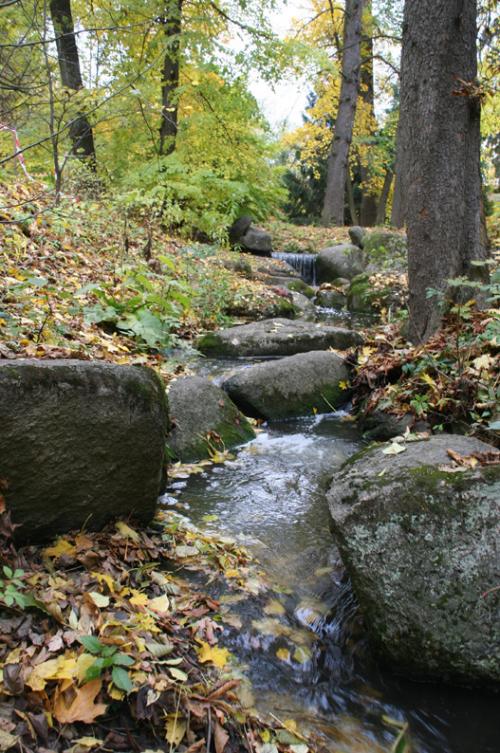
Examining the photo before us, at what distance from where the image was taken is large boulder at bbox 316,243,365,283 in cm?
1436

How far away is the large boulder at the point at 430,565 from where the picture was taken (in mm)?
2520

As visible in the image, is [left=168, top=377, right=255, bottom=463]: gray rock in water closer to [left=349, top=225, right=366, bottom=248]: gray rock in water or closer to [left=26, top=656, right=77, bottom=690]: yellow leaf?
[left=26, top=656, right=77, bottom=690]: yellow leaf

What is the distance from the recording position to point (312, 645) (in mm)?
2795

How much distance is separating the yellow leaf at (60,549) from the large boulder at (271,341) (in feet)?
16.2

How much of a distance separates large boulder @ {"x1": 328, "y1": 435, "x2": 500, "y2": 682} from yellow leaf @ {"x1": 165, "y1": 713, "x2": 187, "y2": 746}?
113 centimetres

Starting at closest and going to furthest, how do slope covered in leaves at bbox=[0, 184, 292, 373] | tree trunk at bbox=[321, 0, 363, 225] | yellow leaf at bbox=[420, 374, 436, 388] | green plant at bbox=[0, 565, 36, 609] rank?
green plant at bbox=[0, 565, 36, 609]
slope covered in leaves at bbox=[0, 184, 292, 373]
yellow leaf at bbox=[420, 374, 436, 388]
tree trunk at bbox=[321, 0, 363, 225]

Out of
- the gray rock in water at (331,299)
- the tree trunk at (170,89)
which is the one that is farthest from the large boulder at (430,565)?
the gray rock in water at (331,299)

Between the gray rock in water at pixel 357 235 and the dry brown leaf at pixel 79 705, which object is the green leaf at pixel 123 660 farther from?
the gray rock in water at pixel 357 235

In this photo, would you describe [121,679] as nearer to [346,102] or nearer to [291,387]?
[291,387]

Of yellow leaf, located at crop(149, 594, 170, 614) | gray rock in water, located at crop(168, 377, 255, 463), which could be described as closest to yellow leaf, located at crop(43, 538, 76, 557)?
yellow leaf, located at crop(149, 594, 170, 614)

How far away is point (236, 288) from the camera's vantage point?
10.2m

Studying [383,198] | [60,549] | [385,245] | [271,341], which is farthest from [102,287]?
[383,198]

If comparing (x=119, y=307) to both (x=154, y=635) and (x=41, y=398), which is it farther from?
(x=154, y=635)

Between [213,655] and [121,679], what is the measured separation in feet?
1.98
